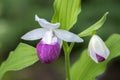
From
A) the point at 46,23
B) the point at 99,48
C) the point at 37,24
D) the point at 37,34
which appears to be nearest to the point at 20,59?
the point at 37,34

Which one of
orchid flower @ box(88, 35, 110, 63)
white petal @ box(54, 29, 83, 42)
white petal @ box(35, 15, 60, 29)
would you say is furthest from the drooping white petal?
white petal @ box(35, 15, 60, 29)

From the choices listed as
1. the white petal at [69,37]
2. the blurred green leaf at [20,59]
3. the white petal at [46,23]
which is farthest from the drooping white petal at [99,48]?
the blurred green leaf at [20,59]

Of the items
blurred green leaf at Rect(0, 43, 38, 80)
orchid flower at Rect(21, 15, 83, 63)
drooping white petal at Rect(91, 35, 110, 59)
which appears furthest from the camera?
blurred green leaf at Rect(0, 43, 38, 80)

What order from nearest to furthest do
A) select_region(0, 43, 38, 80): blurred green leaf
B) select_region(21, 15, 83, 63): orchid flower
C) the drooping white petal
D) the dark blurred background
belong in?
select_region(21, 15, 83, 63): orchid flower
the drooping white petal
select_region(0, 43, 38, 80): blurred green leaf
the dark blurred background

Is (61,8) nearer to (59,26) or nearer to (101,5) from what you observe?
(59,26)

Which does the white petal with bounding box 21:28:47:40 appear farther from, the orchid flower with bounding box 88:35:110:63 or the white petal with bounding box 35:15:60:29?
the orchid flower with bounding box 88:35:110:63

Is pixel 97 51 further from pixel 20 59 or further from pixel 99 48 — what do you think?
pixel 20 59

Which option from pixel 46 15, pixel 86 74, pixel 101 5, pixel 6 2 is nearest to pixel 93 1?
pixel 101 5
